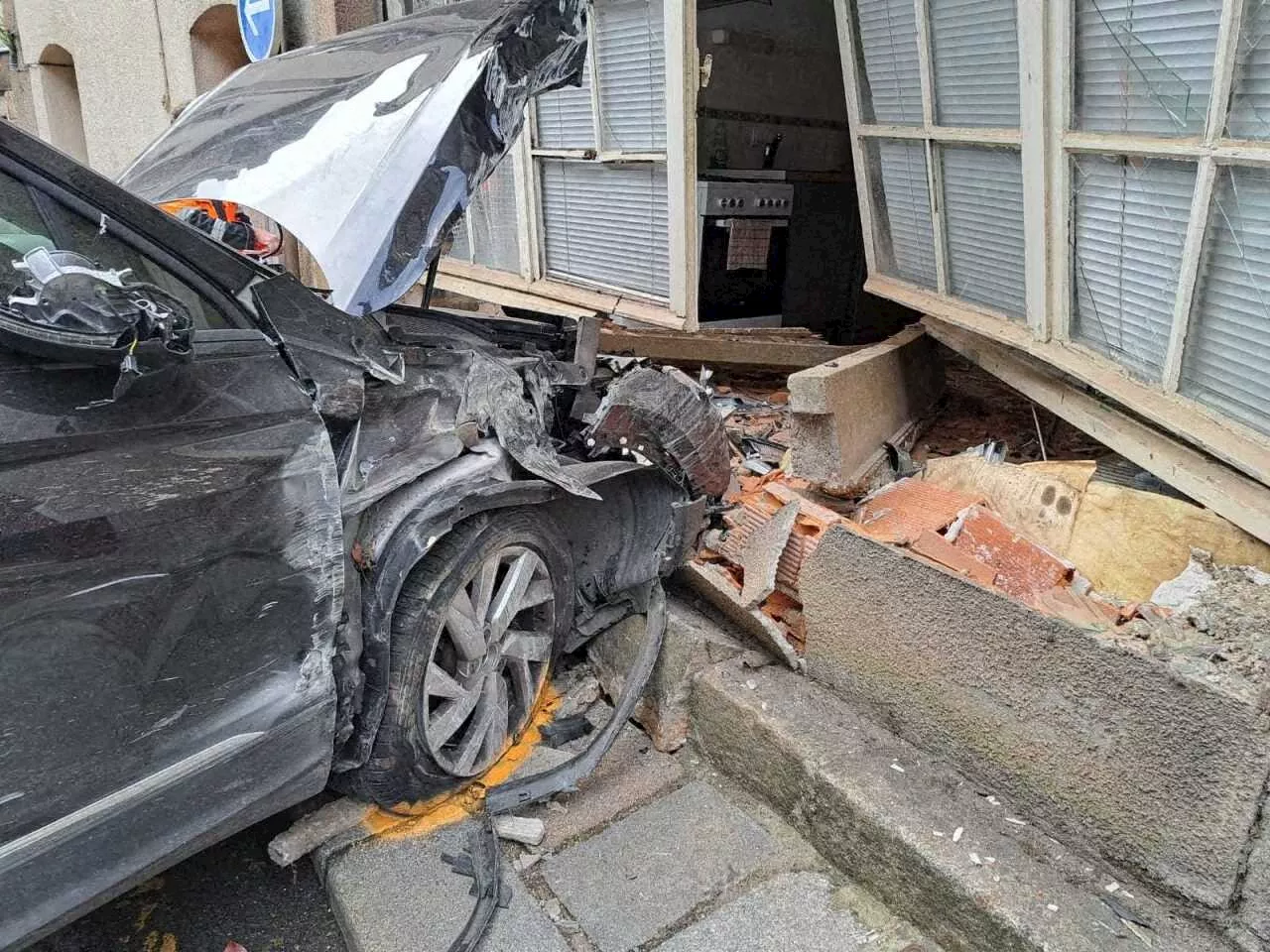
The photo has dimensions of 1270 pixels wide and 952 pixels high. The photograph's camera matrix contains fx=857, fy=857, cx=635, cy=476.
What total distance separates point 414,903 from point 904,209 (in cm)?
385

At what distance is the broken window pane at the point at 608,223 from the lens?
5008 millimetres

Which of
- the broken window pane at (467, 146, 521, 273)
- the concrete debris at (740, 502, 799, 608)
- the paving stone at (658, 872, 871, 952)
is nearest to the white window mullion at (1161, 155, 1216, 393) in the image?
the concrete debris at (740, 502, 799, 608)

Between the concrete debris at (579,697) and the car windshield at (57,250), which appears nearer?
the car windshield at (57,250)

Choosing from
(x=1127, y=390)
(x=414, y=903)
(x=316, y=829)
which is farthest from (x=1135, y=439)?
(x=316, y=829)

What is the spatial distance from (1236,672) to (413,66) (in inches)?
114

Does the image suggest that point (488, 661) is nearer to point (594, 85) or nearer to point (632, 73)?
point (632, 73)

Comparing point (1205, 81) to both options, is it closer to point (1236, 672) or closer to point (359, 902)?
point (1236, 672)

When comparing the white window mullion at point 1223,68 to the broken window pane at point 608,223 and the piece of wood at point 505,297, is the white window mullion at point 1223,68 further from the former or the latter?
the piece of wood at point 505,297

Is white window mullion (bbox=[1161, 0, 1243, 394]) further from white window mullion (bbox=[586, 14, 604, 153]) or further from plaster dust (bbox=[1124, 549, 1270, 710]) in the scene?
white window mullion (bbox=[586, 14, 604, 153])

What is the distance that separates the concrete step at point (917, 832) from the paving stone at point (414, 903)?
837mm

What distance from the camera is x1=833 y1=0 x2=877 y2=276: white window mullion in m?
4.41

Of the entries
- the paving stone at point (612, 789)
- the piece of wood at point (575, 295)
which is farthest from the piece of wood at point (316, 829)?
the piece of wood at point (575, 295)

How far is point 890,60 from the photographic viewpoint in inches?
165

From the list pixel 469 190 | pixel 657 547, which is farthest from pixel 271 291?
pixel 657 547
